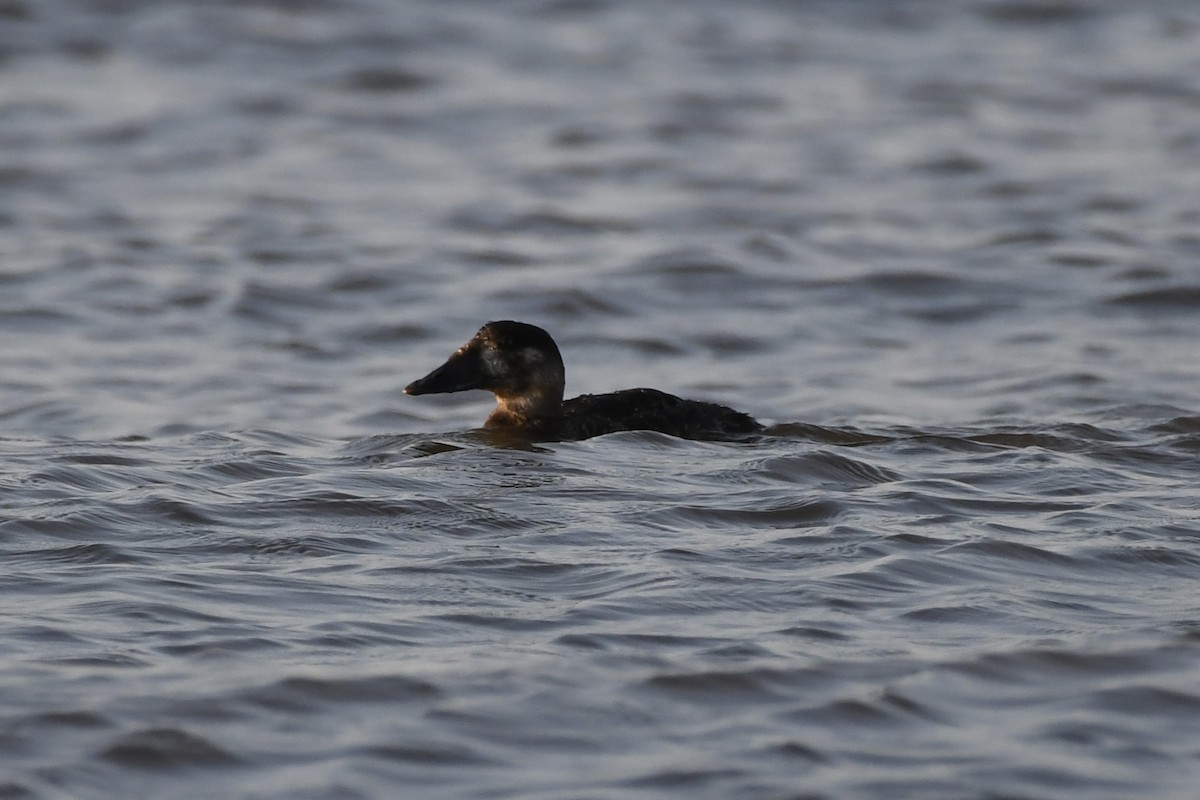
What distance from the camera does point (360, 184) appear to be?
17.2 metres

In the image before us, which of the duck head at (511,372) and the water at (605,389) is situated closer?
the water at (605,389)

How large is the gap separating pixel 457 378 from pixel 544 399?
1.46ft

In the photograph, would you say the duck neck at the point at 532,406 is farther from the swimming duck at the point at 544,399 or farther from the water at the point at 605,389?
the water at the point at 605,389

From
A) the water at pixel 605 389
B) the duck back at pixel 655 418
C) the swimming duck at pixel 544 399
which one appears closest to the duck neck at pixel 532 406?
the swimming duck at pixel 544 399

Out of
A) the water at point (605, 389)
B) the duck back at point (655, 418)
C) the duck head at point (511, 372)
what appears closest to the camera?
the water at point (605, 389)

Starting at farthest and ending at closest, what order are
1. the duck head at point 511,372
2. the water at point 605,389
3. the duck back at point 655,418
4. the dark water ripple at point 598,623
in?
the duck head at point 511,372 < the duck back at point 655,418 < the water at point 605,389 < the dark water ripple at point 598,623

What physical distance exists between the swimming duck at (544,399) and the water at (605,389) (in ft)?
0.73

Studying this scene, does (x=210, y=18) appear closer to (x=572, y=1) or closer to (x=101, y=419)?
(x=572, y=1)

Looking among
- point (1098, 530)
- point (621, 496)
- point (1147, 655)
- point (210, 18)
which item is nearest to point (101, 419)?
point (621, 496)

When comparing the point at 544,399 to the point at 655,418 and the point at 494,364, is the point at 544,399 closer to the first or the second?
the point at 494,364

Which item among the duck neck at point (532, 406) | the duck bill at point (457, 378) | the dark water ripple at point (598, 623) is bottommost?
the dark water ripple at point (598, 623)

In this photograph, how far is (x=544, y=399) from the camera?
979 centimetres

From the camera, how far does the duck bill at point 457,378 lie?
9.81m

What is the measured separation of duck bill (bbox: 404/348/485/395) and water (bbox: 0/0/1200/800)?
29cm
